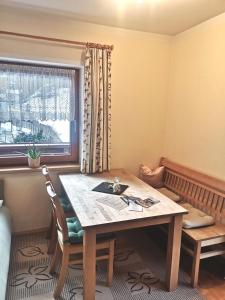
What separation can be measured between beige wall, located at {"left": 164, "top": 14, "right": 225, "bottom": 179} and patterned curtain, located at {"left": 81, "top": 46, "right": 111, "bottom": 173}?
2.91 feet

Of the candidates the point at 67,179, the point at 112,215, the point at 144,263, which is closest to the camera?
the point at 112,215

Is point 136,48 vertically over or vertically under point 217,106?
over

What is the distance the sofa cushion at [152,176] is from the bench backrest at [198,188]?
9 cm

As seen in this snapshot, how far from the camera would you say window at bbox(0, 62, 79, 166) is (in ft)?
8.59

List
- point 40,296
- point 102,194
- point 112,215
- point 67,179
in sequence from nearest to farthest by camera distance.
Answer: point 112,215 < point 40,296 < point 102,194 < point 67,179

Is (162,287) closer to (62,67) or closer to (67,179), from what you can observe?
(67,179)

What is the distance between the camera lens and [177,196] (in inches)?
107

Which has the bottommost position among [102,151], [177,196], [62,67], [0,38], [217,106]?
[177,196]

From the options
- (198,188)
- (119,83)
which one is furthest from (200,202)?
(119,83)

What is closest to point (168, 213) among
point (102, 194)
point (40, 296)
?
point (102, 194)

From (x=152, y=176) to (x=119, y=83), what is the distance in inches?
48.7

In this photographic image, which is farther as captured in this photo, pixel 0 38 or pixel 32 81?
pixel 32 81

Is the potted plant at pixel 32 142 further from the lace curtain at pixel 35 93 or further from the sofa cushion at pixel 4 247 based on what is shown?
the sofa cushion at pixel 4 247

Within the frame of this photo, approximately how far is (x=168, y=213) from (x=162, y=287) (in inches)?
28.0
